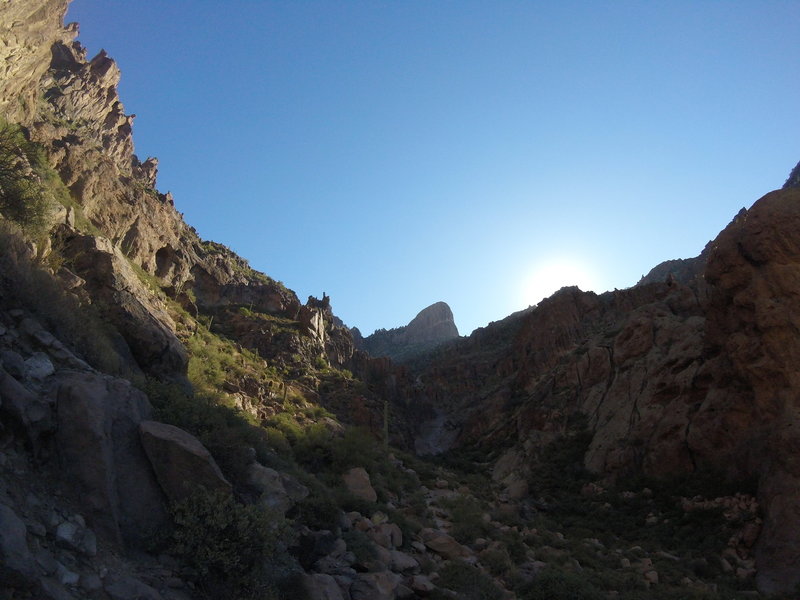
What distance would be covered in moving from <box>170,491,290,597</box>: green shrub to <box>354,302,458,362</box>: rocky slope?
113 meters

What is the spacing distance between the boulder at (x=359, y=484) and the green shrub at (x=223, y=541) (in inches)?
258

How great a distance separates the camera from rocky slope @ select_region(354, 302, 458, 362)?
124562 millimetres

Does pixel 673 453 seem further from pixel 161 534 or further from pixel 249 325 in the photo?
pixel 249 325

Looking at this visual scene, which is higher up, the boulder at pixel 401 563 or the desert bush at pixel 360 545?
the desert bush at pixel 360 545

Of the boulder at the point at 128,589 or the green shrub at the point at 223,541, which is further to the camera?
the green shrub at the point at 223,541

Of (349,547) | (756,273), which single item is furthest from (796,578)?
(349,547)

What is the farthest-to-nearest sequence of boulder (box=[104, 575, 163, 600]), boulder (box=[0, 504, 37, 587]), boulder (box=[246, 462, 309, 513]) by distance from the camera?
boulder (box=[246, 462, 309, 513]) → boulder (box=[104, 575, 163, 600]) → boulder (box=[0, 504, 37, 587])

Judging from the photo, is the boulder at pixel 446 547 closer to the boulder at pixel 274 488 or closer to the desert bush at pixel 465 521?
the desert bush at pixel 465 521

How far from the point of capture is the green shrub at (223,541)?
5.45m

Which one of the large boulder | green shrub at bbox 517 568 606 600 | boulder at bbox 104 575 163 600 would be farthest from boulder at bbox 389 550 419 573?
boulder at bbox 104 575 163 600

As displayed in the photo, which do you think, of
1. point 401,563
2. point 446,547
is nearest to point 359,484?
point 446,547

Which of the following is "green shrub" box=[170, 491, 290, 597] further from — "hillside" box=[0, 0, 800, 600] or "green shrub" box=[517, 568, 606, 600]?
"green shrub" box=[517, 568, 606, 600]

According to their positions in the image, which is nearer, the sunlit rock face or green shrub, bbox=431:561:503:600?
green shrub, bbox=431:561:503:600

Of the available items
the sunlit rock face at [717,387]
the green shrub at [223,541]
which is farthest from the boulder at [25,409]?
the sunlit rock face at [717,387]
